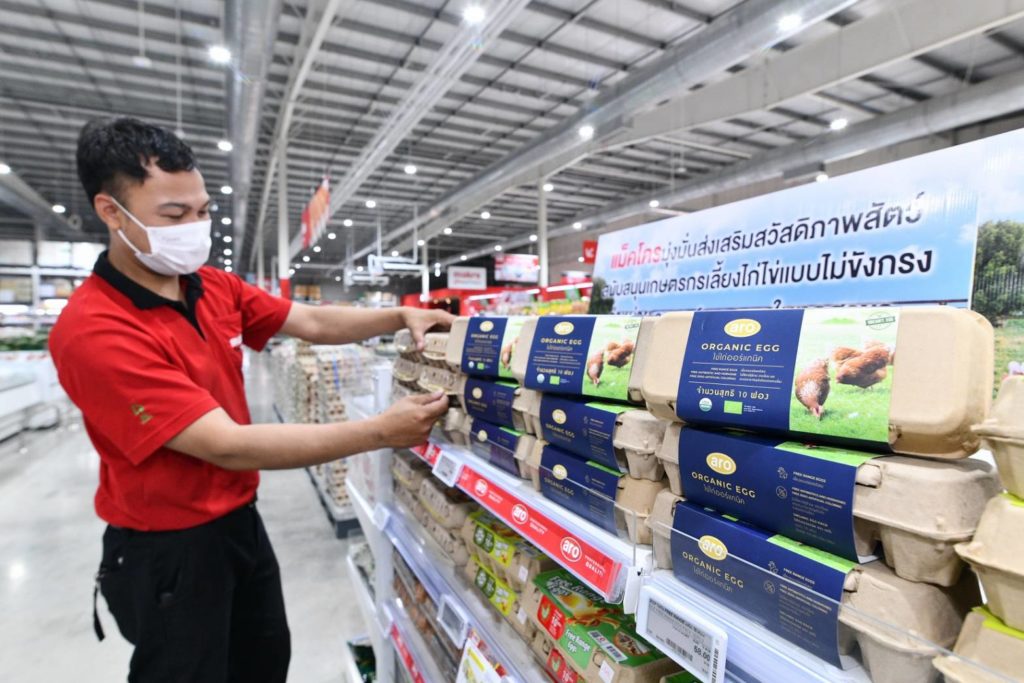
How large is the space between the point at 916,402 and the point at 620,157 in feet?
43.0

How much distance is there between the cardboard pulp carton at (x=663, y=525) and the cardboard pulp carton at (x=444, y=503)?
0.89 m

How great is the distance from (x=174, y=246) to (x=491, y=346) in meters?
0.91

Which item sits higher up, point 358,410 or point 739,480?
point 739,480

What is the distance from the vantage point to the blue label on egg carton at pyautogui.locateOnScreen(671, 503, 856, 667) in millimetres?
651

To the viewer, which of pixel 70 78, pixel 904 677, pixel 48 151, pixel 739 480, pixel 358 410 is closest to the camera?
pixel 904 677

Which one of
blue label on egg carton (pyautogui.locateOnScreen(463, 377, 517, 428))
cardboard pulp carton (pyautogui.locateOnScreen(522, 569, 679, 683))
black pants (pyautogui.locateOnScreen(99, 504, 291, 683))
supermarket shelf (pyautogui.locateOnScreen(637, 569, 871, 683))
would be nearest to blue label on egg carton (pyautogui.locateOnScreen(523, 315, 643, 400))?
blue label on egg carton (pyautogui.locateOnScreen(463, 377, 517, 428))

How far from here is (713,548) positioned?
0.78 metres

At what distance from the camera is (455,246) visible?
2630cm

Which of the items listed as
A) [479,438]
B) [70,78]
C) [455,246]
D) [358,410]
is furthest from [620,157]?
[455,246]

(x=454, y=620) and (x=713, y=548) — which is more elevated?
(x=713, y=548)

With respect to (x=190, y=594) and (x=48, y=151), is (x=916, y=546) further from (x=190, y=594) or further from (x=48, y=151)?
(x=48, y=151)

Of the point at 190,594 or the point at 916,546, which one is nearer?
the point at 916,546

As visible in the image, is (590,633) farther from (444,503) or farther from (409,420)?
(444,503)

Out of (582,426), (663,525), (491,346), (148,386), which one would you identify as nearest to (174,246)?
(148,386)
